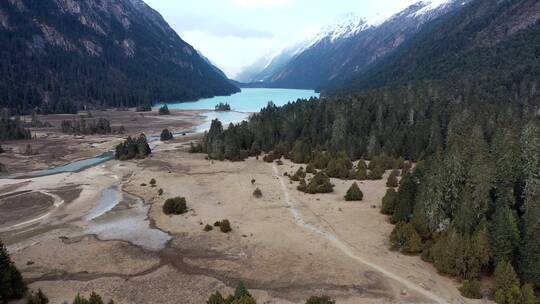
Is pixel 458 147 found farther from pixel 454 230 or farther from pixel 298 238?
pixel 298 238

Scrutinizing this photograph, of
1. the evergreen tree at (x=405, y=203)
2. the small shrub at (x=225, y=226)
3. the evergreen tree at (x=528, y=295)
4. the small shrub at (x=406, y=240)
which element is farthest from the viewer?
the evergreen tree at (x=405, y=203)

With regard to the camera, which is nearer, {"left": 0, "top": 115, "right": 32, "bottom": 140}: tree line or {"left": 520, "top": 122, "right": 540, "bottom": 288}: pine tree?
{"left": 520, "top": 122, "right": 540, "bottom": 288}: pine tree

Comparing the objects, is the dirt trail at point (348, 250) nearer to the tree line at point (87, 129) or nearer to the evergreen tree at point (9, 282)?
the evergreen tree at point (9, 282)

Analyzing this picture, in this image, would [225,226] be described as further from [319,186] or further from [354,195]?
[319,186]

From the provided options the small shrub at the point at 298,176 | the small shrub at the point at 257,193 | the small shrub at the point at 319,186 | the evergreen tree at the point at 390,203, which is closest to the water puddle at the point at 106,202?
the small shrub at the point at 257,193

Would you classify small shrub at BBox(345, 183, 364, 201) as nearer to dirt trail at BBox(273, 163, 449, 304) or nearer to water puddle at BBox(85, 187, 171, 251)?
dirt trail at BBox(273, 163, 449, 304)

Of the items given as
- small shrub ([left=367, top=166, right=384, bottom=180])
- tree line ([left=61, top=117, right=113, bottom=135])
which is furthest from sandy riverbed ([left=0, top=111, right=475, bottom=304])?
tree line ([left=61, top=117, right=113, bottom=135])
